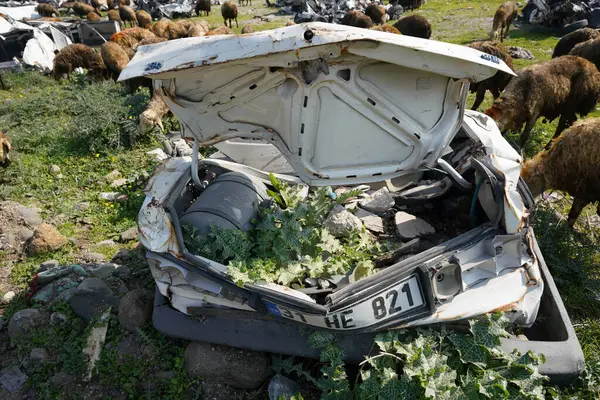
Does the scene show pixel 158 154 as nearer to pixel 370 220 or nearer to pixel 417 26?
pixel 370 220

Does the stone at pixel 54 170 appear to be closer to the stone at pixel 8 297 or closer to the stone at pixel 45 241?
the stone at pixel 45 241

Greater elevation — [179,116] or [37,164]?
[179,116]

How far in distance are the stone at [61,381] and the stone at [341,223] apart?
243 centimetres

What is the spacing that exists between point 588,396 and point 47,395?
13.3 ft

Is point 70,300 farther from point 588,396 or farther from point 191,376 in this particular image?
point 588,396

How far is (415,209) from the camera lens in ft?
12.9

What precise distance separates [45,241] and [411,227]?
4289mm

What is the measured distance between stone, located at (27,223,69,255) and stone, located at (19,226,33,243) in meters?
0.30

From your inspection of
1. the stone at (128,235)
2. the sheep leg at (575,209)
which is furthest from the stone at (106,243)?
the sheep leg at (575,209)

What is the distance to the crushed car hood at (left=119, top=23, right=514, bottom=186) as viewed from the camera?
254 cm

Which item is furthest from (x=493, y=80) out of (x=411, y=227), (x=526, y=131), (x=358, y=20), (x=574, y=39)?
(x=358, y=20)

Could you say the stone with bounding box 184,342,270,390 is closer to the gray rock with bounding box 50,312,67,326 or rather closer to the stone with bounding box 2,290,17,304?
the gray rock with bounding box 50,312,67,326

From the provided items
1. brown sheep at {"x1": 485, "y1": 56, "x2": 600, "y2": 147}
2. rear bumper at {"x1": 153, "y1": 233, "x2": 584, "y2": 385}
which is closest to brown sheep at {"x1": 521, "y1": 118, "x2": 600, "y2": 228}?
brown sheep at {"x1": 485, "y1": 56, "x2": 600, "y2": 147}

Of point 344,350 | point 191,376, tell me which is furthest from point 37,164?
point 344,350
